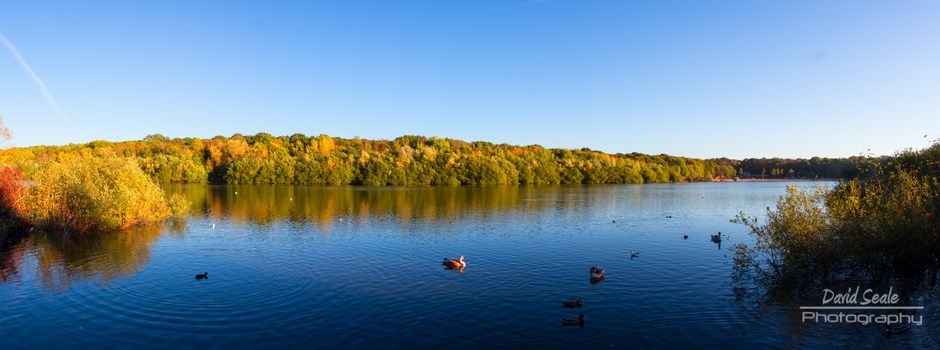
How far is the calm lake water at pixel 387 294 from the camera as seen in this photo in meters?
13.8

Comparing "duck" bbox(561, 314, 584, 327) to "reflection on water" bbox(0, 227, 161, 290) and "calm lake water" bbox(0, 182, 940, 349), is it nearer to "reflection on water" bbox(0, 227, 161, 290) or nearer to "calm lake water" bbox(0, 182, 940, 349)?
"calm lake water" bbox(0, 182, 940, 349)

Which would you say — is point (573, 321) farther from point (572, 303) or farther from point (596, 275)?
point (596, 275)

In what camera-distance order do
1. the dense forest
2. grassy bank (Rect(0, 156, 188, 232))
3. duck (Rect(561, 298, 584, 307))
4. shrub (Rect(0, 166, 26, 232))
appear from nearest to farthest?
1. duck (Rect(561, 298, 584, 307))
2. shrub (Rect(0, 166, 26, 232))
3. grassy bank (Rect(0, 156, 188, 232))
4. the dense forest

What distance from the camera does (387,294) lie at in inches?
722

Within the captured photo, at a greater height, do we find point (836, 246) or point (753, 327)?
point (836, 246)

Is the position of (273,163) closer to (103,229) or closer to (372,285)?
(103,229)

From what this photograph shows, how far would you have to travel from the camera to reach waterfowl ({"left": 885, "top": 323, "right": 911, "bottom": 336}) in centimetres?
1373

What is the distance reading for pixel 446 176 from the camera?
127 meters

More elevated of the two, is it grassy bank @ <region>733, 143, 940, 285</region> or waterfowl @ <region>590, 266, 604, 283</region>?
grassy bank @ <region>733, 143, 940, 285</region>

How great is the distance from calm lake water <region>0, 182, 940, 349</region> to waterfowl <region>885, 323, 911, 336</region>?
9.1 inches

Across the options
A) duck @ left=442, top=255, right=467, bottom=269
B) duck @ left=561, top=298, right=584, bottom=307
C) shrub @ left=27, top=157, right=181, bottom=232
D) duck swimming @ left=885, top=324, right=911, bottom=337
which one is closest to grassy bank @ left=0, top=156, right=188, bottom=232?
shrub @ left=27, top=157, right=181, bottom=232

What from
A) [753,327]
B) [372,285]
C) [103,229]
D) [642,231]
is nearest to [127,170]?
[103,229]

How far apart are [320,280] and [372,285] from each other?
96.6 inches

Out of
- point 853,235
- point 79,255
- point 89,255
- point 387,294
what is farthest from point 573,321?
point 79,255
